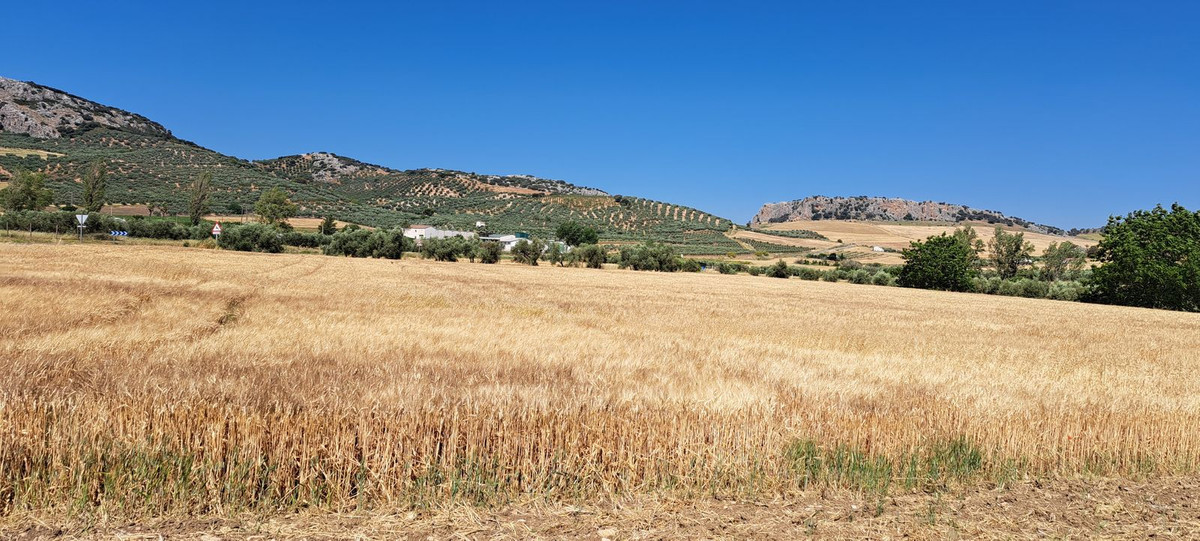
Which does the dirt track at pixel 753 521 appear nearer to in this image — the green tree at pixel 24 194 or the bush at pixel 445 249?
the bush at pixel 445 249

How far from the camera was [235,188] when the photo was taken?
5404 inches

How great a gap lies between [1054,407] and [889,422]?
394cm

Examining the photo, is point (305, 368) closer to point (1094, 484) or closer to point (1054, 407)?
point (1094, 484)

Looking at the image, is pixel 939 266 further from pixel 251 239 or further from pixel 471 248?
pixel 251 239

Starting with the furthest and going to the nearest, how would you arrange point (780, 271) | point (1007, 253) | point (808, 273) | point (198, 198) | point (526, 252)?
1. point (198, 198)
2. point (1007, 253)
3. point (780, 271)
4. point (808, 273)
5. point (526, 252)

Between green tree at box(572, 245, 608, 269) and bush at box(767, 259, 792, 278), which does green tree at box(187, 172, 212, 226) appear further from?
bush at box(767, 259, 792, 278)

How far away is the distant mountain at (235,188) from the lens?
120 metres

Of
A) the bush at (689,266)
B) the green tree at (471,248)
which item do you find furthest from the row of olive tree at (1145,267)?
the green tree at (471,248)

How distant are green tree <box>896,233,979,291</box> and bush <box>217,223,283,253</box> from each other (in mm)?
76533

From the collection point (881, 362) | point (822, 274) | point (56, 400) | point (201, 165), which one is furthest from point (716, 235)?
point (56, 400)

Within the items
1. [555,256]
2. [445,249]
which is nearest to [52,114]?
[445,249]

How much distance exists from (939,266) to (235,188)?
136m

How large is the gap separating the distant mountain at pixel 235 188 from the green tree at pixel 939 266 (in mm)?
46268

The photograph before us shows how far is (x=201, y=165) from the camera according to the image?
472 ft
